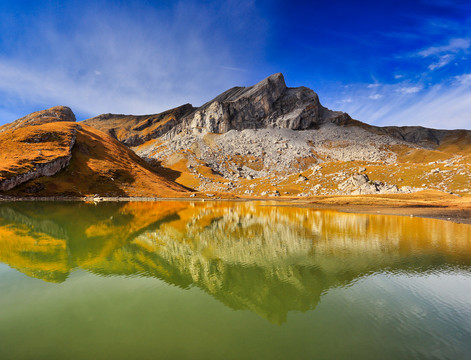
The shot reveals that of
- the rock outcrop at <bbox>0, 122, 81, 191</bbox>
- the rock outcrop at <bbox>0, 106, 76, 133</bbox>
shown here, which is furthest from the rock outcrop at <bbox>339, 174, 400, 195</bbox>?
the rock outcrop at <bbox>0, 106, 76, 133</bbox>

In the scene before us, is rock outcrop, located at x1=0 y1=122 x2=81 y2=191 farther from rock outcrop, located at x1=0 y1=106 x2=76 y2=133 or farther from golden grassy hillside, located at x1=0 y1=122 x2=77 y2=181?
rock outcrop, located at x1=0 y1=106 x2=76 y2=133

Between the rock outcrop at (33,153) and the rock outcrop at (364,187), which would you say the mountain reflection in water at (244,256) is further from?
the rock outcrop at (364,187)

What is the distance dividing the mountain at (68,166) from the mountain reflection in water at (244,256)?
2532 inches

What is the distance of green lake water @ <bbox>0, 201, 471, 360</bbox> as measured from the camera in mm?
8008

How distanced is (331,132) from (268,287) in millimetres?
205608

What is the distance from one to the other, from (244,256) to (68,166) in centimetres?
10239

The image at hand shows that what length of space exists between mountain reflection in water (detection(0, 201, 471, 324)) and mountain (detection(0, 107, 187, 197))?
211ft

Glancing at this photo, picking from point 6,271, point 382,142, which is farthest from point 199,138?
point 6,271

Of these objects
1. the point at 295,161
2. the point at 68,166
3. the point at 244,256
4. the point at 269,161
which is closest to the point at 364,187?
the point at 295,161

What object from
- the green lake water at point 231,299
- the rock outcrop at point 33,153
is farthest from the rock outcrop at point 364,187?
the rock outcrop at point 33,153

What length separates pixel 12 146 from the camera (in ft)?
281

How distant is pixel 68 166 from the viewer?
308 ft

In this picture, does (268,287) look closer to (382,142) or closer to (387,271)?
(387,271)

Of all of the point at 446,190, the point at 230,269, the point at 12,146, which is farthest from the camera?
the point at 12,146
